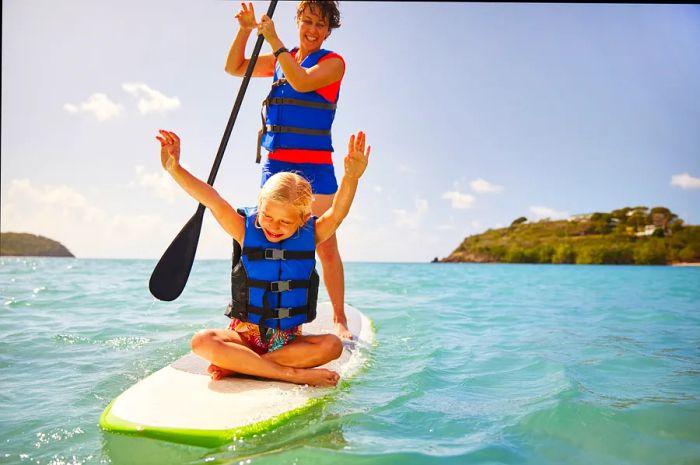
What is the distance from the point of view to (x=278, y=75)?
3797 millimetres

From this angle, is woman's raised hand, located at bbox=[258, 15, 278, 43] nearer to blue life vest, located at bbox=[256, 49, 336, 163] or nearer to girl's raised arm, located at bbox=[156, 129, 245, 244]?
blue life vest, located at bbox=[256, 49, 336, 163]

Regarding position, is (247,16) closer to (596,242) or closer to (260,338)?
(260,338)

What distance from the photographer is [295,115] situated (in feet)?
12.3

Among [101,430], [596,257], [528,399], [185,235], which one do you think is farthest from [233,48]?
[596,257]

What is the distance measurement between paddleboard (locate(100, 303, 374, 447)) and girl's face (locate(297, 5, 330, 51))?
2270 millimetres

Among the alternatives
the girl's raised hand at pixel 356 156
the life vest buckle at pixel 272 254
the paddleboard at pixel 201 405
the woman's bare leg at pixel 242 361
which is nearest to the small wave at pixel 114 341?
the paddleboard at pixel 201 405

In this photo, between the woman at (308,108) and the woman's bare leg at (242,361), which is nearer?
the woman's bare leg at (242,361)

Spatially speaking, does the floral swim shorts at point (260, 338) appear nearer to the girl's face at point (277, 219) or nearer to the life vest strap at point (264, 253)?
the life vest strap at point (264, 253)

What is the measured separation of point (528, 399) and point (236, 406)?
1513mm

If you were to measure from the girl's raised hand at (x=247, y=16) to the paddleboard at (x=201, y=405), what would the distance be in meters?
2.07

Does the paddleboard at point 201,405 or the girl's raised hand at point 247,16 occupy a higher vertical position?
the girl's raised hand at point 247,16

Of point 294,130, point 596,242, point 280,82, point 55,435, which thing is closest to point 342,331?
point 294,130

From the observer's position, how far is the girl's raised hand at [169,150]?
2635 millimetres

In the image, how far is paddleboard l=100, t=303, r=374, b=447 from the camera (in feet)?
7.09
